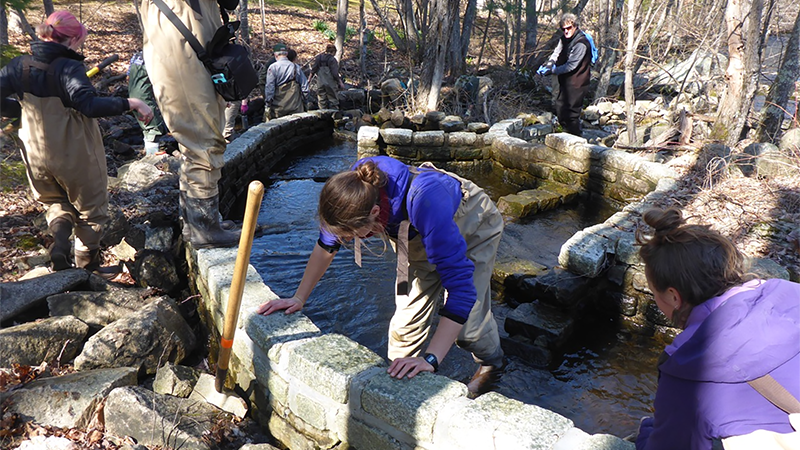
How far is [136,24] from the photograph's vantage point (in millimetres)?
14680

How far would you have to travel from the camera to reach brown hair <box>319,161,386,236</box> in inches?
88.1

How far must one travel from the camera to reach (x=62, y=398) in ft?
9.07

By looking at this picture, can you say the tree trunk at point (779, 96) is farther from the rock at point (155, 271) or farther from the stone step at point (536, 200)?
the rock at point (155, 271)

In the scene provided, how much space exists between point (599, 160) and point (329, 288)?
4173mm

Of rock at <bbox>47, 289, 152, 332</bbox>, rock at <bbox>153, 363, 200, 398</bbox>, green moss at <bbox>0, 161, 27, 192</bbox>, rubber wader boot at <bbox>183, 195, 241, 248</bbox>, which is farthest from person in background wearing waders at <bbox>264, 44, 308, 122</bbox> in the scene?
rock at <bbox>153, 363, 200, 398</bbox>

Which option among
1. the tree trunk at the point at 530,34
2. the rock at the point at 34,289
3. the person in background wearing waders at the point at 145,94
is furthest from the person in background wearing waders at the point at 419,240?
the tree trunk at the point at 530,34

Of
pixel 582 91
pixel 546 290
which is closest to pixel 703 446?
pixel 546 290

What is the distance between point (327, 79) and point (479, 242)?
27.6ft

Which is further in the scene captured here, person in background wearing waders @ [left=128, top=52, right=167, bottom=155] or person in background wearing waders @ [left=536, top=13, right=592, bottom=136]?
person in background wearing waders @ [left=536, top=13, right=592, bottom=136]

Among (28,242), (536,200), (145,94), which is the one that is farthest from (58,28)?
(536,200)

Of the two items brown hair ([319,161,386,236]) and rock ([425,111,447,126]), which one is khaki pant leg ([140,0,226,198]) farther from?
rock ([425,111,447,126])

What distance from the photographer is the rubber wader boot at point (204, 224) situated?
3807mm

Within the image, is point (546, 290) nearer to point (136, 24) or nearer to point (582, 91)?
point (582, 91)

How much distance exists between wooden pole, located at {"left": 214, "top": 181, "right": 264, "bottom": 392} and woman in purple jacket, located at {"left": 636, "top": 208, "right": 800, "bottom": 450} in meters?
1.55
